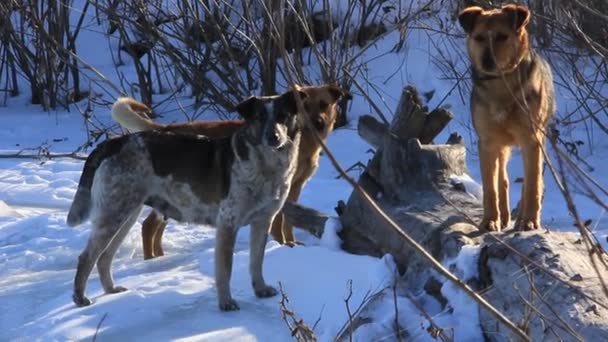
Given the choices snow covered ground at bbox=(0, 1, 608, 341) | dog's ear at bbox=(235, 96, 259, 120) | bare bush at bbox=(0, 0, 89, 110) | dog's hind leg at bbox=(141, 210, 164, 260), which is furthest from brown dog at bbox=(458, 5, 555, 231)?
bare bush at bbox=(0, 0, 89, 110)

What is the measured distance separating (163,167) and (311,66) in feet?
27.7

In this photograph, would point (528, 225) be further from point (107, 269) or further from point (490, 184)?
point (107, 269)

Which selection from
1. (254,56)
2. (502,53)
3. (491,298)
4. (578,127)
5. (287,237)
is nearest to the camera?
(491,298)

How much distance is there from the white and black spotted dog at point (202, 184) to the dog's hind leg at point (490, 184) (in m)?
1.19

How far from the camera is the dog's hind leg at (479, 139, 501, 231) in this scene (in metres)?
6.00

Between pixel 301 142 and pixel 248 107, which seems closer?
pixel 248 107

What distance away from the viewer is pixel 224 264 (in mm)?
6457

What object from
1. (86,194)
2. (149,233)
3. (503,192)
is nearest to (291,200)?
(149,233)

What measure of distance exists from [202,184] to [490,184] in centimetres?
185

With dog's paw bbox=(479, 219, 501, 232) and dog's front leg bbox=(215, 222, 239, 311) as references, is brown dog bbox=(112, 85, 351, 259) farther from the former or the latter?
dog's paw bbox=(479, 219, 501, 232)

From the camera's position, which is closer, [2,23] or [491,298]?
[491,298]

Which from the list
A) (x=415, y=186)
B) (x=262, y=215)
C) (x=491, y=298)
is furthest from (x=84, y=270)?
(x=491, y=298)

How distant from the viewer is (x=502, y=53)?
580 cm

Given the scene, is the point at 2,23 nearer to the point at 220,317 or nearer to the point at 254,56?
the point at 254,56
